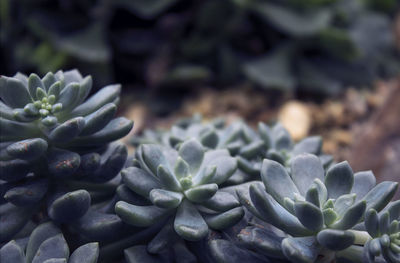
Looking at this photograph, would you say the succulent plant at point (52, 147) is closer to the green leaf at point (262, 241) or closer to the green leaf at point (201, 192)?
the green leaf at point (201, 192)

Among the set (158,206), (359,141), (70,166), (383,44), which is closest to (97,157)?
(70,166)

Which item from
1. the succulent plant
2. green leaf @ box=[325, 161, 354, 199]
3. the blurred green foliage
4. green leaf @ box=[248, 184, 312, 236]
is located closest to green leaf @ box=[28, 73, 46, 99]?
the succulent plant

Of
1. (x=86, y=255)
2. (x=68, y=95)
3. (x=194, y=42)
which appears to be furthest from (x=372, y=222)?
(x=194, y=42)

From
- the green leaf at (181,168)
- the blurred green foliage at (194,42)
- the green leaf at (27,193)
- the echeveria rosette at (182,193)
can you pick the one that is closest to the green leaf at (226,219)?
the echeveria rosette at (182,193)

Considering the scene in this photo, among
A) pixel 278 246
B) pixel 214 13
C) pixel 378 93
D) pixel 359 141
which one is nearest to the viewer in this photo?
pixel 278 246

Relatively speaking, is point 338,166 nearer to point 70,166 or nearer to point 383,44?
point 70,166

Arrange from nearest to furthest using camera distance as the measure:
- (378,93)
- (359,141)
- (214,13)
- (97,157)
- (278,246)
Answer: (278,246), (97,157), (359,141), (214,13), (378,93)
